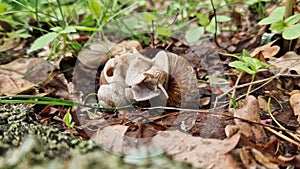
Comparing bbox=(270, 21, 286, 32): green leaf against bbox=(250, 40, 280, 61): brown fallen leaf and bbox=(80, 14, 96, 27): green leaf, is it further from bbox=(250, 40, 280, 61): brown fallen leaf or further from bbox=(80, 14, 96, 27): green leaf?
bbox=(80, 14, 96, 27): green leaf

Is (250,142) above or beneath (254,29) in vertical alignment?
beneath

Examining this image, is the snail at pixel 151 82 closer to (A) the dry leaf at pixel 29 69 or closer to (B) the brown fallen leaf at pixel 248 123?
(B) the brown fallen leaf at pixel 248 123

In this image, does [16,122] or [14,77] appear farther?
[14,77]

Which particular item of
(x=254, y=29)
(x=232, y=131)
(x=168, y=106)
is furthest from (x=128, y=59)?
(x=254, y=29)

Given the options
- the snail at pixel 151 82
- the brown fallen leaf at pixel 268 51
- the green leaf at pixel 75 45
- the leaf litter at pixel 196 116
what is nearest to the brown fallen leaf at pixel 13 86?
the leaf litter at pixel 196 116

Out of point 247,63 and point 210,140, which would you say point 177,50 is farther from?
point 210,140

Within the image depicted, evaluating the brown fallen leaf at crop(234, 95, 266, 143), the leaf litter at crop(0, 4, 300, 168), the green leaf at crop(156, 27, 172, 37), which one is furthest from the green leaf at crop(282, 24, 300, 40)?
the green leaf at crop(156, 27, 172, 37)

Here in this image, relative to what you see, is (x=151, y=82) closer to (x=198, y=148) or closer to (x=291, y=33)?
(x=198, y=148)
